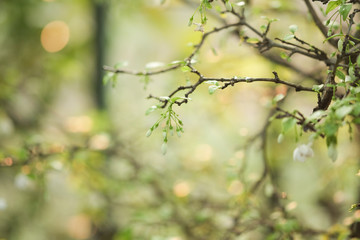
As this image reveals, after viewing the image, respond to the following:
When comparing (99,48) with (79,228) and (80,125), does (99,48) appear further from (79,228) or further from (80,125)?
(79,228)

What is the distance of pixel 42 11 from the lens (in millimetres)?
3436

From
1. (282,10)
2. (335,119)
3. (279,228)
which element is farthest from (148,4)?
(335,119)

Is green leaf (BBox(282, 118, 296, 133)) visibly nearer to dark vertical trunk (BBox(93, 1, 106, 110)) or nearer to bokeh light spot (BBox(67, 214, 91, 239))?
dark vertical trunk (BBox(93, 1, 106, 110))

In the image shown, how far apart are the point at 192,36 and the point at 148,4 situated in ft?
1.31

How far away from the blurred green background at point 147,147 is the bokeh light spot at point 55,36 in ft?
0.04

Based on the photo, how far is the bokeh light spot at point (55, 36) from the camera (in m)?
3.39

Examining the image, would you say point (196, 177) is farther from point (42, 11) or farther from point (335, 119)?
point (42, 11)

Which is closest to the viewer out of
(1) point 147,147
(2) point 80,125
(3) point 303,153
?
(3) point 303,153

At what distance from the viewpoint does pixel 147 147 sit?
274 centimetres

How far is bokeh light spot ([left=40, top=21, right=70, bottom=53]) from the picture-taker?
3.39 metres

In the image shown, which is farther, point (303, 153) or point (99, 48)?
point (99, 48)

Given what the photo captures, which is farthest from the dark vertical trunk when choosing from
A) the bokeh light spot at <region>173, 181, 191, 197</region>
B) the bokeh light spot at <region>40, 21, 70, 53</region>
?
the bokeh light spot at <region>173, 181, 191, 197</region>

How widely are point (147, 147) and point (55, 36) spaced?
1545 mm

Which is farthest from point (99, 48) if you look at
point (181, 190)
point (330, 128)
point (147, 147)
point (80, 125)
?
point (330, 128)
